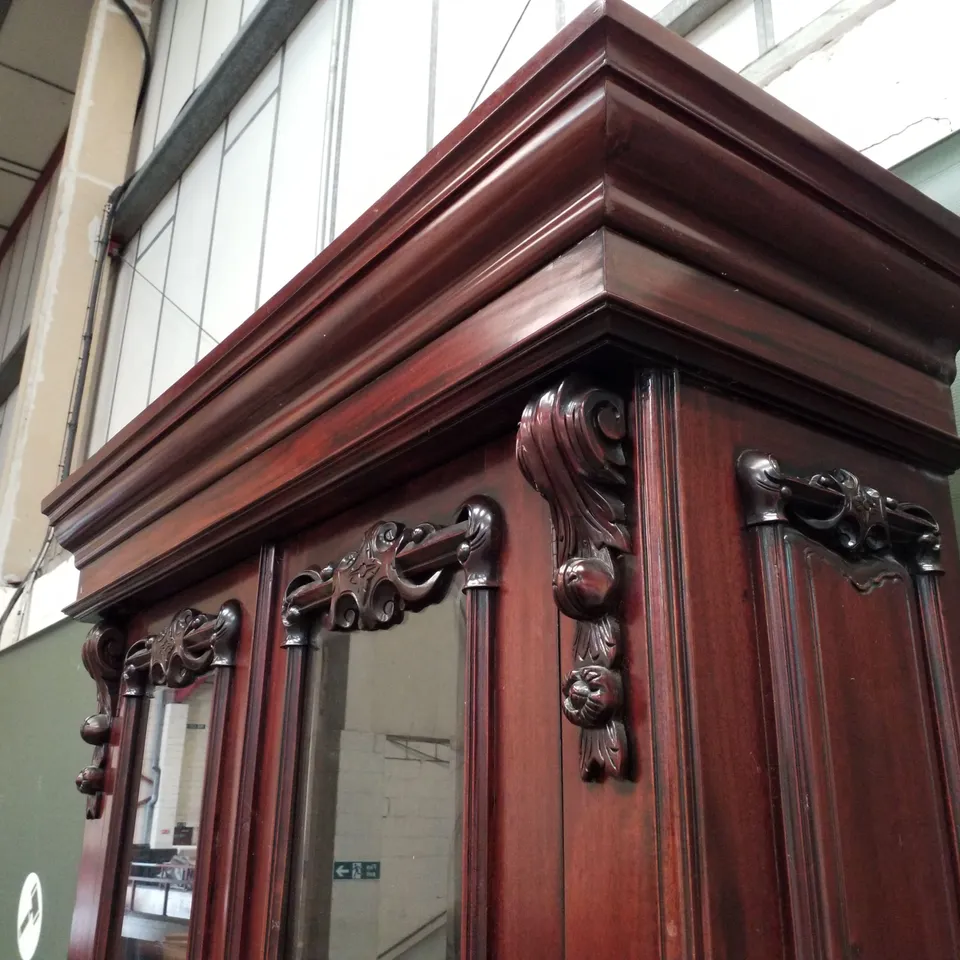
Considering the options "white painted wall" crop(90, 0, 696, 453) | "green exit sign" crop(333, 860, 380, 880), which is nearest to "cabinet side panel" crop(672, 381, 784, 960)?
"green exit sign" crop(333, 860, 380, 880)

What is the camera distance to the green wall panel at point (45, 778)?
154cm

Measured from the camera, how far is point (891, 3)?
2.32 feet

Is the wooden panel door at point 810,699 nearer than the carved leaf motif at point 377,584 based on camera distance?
Yes

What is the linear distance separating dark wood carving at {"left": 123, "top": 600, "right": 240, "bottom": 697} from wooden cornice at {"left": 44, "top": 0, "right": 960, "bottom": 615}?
0.57ft

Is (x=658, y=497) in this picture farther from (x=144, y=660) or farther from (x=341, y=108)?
(x=341, y=108)

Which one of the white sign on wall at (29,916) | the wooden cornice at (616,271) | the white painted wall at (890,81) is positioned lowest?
the white sign on wall at (29,916)

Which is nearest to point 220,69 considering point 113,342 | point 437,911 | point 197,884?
point 113,342

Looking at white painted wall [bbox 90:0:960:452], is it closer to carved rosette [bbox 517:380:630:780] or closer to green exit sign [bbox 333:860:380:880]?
carved rosette [bbox 517:380:630:780]

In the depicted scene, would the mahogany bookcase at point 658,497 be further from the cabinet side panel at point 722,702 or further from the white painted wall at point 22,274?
the white painted wall at point 22,274

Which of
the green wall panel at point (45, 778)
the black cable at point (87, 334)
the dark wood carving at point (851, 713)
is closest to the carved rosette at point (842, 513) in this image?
the dark wood carving at point (851, 713)

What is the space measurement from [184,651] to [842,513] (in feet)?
1.99

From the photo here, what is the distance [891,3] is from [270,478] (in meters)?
0.59

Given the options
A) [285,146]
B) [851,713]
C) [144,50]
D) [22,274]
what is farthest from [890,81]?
[22,274]

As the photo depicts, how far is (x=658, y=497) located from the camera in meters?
0.43
